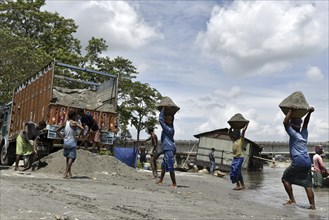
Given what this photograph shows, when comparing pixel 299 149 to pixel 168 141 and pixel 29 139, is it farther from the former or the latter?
pixel 29 139

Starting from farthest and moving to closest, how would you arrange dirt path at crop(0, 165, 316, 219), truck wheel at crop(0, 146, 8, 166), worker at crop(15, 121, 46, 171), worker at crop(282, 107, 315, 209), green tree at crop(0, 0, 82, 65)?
green tree at crop(0, 0, 82, 65) → truck wheel at crop(0, 146, 8, 166) → worker at crop(15, 121, 46, 171) → worker at crop(282, 107, 315, 209) → dirt path at crop(0, 165, 316, 219)

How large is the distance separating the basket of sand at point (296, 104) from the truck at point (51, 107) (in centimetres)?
741

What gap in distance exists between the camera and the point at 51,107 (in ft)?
39.7

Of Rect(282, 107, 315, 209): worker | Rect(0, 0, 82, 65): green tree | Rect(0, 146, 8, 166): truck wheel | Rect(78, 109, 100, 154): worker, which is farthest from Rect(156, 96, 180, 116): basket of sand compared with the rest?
Rect(0, 0, 82, 65): green tree

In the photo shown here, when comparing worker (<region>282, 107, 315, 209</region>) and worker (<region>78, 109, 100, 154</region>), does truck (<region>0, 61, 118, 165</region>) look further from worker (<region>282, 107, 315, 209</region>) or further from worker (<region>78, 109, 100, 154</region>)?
worker (<region>282, 107, 315, 209</region>)

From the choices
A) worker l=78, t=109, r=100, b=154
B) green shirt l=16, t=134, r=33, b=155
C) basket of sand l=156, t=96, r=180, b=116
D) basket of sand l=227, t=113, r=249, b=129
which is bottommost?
green shirt l=16, t=134, r=33, b=155

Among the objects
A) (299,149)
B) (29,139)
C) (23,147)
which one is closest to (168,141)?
(299,149)

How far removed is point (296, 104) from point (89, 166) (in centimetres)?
700

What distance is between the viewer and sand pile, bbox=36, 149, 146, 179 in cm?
1153

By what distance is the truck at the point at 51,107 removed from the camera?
40.0 ft

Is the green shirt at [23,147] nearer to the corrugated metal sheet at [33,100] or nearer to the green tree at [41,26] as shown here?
the corrugated metal sheet at [33,100]

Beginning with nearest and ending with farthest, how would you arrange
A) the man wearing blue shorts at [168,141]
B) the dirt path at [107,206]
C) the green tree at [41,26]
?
1. the dirt path at [107,206]
2. the man wearing blue shorts at [168,141]
3. the green tree at [41,26]

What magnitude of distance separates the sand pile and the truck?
740mm

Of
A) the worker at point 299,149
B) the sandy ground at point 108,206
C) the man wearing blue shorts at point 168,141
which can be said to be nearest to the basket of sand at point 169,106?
the man wearing blue shorts at point 168,141
